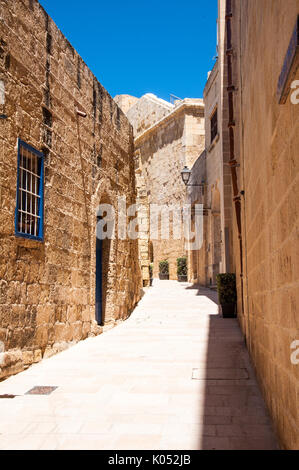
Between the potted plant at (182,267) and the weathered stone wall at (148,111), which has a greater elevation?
the weathered stone wall at (148,111)

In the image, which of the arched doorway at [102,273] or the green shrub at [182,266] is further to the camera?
the green shrub at [182,266]

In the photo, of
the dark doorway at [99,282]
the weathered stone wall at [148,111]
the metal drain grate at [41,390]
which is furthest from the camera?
the weathered stone wall at [148,111]

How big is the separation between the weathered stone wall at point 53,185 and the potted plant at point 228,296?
214cm

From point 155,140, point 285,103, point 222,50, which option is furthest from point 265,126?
point 155,140

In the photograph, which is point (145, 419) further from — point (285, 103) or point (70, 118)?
point (70, 118)

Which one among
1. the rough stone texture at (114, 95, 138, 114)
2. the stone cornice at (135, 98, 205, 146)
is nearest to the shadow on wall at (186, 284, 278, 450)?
the stone cornice at (135, 98, 205, 146)

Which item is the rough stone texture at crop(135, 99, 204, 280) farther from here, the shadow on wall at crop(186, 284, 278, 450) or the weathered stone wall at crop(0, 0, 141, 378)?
the shadow on wall at crop(186, 284, 278, 450)

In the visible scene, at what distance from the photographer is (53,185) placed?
6.34 m

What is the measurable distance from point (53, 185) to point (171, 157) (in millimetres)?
17441

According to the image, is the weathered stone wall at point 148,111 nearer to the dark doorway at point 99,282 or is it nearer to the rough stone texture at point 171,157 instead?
the rough stone texture at point 171,157

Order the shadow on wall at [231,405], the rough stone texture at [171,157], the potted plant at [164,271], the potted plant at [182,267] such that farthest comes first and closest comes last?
the potted plant at [164,271] < the rough stone texture at [171,157] < the potted plant at [182,267] < the shadow on wall at [231,405]

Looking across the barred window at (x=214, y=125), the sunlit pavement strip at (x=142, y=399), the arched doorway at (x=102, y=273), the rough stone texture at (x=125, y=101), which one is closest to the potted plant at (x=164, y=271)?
the barred window at (x=214, y=125)

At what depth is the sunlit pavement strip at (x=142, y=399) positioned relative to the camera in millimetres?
3098

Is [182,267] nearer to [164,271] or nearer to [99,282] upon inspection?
[164,271]
